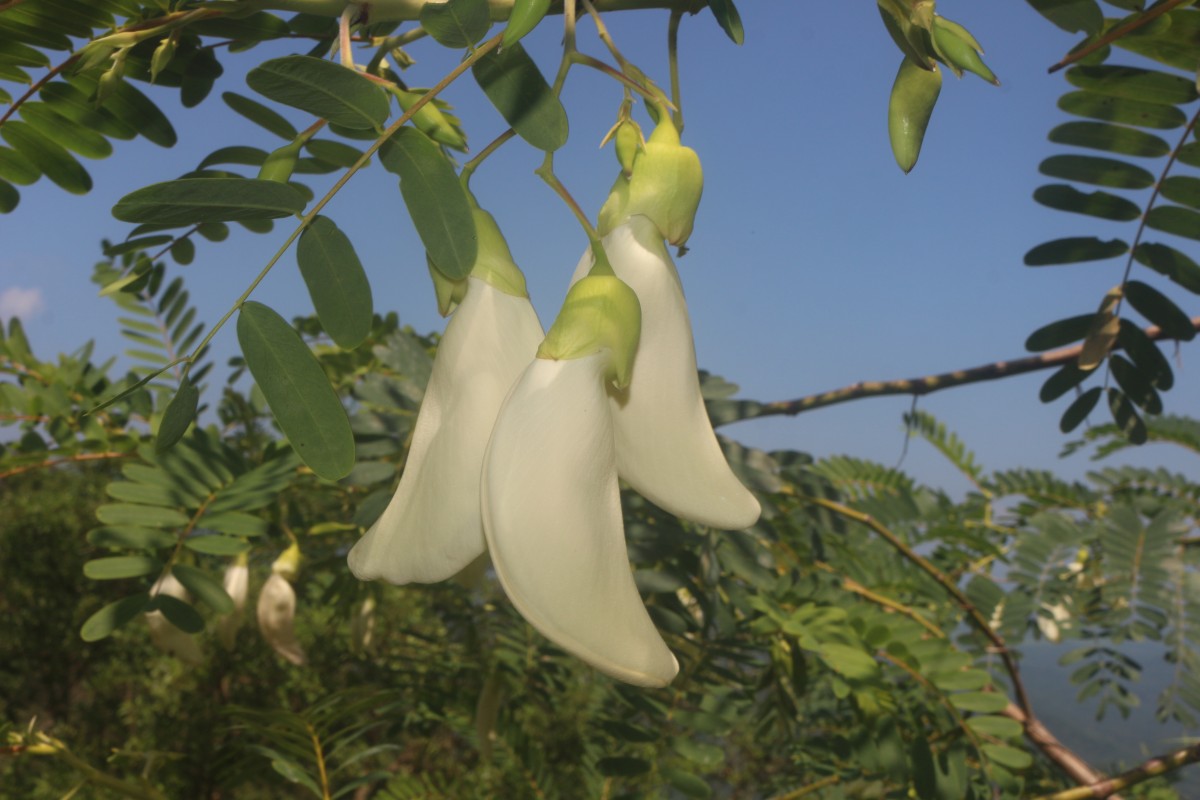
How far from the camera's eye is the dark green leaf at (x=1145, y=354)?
93 cm

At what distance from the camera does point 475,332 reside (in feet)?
1.20

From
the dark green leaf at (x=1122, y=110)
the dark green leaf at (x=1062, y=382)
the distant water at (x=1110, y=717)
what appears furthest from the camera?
the distant water at (x=1110, y=717)

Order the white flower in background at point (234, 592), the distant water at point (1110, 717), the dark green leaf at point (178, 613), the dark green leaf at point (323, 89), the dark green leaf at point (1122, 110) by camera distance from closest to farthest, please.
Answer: the dark green leaf at point (323, 89), the dark green leaf at point (178, 613), the dark green leaf at point (1122, 110), the white flower in background at point (234, 592), the distant water at point (1110, 717)

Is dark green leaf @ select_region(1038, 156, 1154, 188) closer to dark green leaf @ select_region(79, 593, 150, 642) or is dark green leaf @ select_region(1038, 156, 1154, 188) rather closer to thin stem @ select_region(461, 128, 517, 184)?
thin stem @ select_region(461, 128, 517, 184)

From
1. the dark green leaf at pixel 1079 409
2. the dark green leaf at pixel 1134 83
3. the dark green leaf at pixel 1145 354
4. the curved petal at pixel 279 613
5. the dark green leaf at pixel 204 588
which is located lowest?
the curved petal at pixel 279 613

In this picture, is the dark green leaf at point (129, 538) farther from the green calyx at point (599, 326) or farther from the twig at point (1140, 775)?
the twig at point (1140, 775)

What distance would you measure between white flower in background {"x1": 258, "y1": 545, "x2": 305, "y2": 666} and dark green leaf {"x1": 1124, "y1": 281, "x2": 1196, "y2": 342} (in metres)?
1.01

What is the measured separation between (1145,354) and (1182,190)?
184mm

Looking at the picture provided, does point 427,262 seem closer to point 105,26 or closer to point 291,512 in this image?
point 105,26

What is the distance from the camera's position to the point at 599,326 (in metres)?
0.32

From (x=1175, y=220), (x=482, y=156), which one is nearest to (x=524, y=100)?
(x=482, y=156)

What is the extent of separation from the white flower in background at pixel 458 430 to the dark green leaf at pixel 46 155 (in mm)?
445


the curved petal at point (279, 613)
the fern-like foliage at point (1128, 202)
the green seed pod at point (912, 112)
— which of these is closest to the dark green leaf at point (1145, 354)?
the fern-like foliage at point (1128, 202)

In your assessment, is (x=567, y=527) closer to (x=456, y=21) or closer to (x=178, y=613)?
(x=456, y=21)
